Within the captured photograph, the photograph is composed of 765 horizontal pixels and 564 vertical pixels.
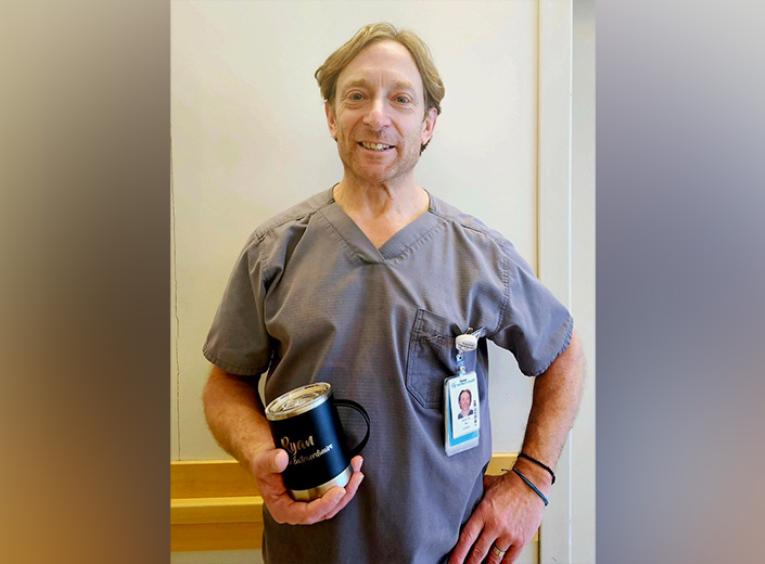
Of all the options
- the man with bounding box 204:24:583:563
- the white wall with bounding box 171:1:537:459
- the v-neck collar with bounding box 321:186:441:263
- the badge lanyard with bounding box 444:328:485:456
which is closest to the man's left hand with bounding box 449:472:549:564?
the man with bounding box 204:24:583:563

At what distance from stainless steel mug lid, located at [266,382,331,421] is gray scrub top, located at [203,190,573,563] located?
0.32 ft

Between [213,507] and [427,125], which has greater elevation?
[427,125]

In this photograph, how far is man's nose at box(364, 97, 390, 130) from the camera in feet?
2.96

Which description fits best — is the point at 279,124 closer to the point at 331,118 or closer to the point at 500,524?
the point at 331,118

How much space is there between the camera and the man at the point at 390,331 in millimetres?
872

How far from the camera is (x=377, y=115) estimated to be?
35.6 inches

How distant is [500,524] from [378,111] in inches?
33.3

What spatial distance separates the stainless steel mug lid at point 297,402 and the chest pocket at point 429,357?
19cm

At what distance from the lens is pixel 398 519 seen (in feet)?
2.84

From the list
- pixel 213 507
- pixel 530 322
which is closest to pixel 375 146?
pixel 530 322

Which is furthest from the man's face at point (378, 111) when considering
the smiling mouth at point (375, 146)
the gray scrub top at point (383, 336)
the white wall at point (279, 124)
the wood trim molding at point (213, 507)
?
the wood trim molding at point (213, 507)
